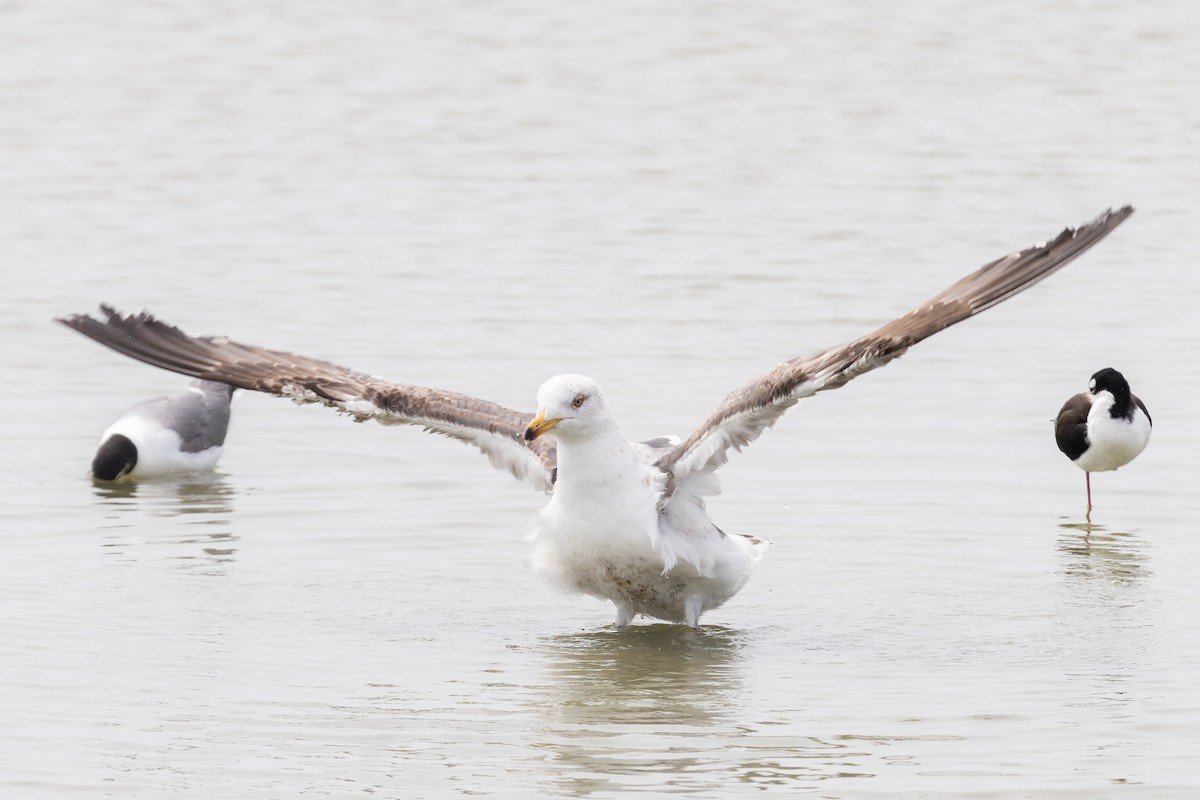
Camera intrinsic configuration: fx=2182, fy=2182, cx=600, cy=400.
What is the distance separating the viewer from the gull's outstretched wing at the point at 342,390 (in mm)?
10719

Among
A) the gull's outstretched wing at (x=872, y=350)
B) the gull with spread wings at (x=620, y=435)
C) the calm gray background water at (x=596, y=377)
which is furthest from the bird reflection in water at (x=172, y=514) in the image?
the gull's outstretched wing at (x=872, y=350)

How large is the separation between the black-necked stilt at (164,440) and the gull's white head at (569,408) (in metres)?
4.72

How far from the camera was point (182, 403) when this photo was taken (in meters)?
14.8

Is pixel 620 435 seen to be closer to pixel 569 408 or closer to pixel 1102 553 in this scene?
pixel 569 408

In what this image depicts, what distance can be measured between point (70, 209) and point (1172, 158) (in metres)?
12.3

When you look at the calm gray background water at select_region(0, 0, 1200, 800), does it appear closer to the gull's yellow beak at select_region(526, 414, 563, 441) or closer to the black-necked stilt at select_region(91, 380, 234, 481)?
the black-necked stilt at select_region(91, 380, 234, 481)

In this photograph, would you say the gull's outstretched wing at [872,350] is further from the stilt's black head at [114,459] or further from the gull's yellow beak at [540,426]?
the stilt's black head at [114,459]

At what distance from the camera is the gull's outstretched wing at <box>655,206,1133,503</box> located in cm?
930

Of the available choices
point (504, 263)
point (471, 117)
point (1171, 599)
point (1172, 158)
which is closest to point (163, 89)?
point (471, 117)

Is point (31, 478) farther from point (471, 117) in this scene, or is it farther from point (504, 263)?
point (471, 117)

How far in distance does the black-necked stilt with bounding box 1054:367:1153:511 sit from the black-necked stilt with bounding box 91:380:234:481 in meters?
5.40

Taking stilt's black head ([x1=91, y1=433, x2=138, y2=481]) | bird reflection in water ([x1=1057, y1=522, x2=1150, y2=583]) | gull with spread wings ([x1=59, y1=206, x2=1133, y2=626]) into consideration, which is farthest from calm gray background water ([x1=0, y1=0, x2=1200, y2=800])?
gull with spread wings ([x1=59, y1=206, x2=1133, y2=626])

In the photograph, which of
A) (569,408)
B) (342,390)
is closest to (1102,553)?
(569,408)

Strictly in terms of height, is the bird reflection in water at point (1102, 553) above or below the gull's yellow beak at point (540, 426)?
below
